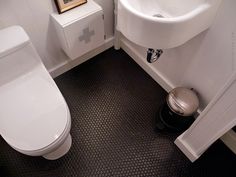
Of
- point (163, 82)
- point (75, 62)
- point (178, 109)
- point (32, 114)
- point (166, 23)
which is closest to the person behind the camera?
point (166, 23)

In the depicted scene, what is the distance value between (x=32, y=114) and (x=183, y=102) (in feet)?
2.81

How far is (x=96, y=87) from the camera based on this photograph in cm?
160

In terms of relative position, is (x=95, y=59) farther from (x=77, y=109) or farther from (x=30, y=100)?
(x=30, y=100)

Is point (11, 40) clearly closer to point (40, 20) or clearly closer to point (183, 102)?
point (40, 20)

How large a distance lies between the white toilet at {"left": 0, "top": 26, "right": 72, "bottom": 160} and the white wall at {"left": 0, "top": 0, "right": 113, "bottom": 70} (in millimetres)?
78

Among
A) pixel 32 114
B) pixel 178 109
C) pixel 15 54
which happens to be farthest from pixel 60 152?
pixel 178 109

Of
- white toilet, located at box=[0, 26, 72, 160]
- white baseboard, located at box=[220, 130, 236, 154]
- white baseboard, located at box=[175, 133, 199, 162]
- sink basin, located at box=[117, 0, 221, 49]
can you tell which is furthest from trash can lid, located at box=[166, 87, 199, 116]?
white toilet, located at box=[0, 26, 72, 160]

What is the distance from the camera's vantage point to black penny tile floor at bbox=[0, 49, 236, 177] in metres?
1.25

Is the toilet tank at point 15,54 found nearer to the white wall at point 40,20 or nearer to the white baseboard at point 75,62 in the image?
the white wall at point 40,20

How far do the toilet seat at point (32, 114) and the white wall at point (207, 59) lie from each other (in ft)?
2.56

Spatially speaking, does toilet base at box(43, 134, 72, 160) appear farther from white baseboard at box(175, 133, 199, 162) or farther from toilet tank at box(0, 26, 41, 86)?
white baseboard at box(175, 133, 199, 162)

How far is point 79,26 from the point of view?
1.26 meters

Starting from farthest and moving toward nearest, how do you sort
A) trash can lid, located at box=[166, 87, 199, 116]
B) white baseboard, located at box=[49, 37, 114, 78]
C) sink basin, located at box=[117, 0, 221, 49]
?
white baseboard, located at box=[49, 37, 114, 78]
trash can lid, located at box=[166, 87, 199, 116]
sink basin, located at box=[117, 0, 221, 49]

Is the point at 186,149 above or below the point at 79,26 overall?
below
